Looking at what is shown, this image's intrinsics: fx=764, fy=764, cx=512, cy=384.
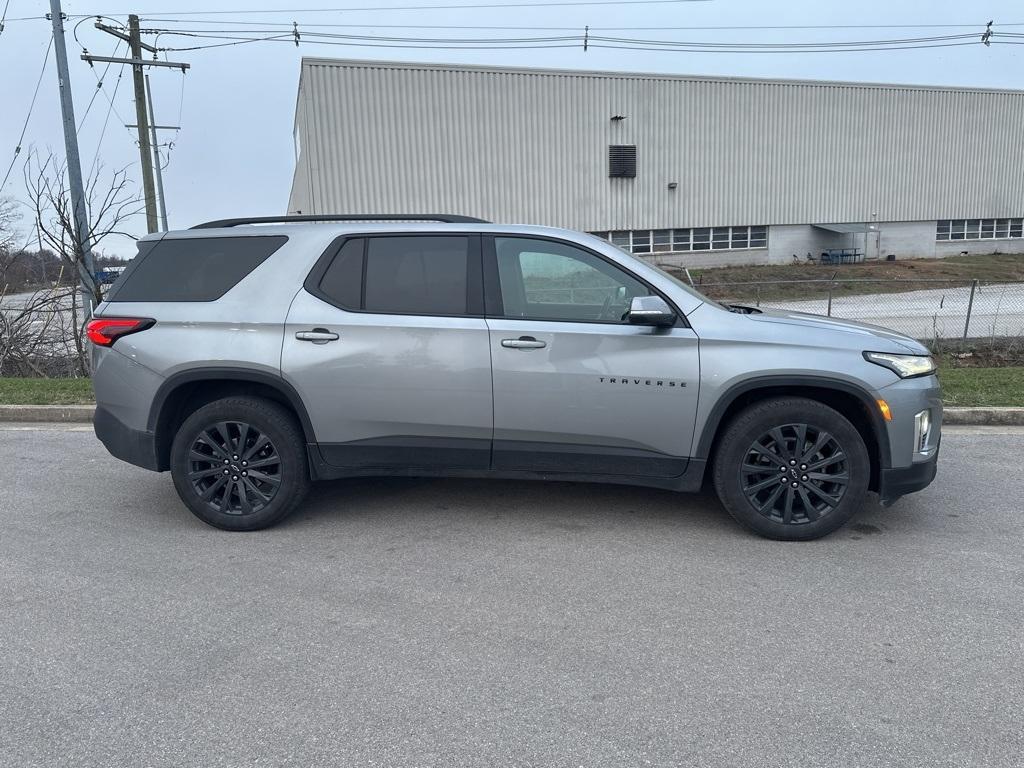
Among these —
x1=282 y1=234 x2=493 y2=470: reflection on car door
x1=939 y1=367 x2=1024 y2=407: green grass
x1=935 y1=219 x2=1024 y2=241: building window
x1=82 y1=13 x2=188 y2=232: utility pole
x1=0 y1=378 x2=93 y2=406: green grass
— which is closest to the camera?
x1=282 y1=234 x2=493 y2=470: reflection on car door

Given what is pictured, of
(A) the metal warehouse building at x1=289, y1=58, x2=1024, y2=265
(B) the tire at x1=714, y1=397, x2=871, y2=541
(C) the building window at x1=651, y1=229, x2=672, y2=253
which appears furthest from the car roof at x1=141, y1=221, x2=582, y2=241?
(C) the building window at x1=651, y1=229, x2=672, y2=253

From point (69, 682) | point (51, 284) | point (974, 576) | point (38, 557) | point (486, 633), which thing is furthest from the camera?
point (51, 284)

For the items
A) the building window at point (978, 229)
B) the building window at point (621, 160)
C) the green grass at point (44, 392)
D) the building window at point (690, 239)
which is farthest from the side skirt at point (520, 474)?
the building window at point (978, 229)

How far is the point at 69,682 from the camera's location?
10.1ft

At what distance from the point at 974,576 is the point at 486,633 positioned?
8.63 feet

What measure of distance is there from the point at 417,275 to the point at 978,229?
159 feet

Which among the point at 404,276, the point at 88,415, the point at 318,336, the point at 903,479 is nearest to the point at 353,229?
the point at 404,276

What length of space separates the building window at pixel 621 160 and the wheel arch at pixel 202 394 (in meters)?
33.5

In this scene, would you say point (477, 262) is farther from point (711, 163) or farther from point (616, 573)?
point (711, 163)

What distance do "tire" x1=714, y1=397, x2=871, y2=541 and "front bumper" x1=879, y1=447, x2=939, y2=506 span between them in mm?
101

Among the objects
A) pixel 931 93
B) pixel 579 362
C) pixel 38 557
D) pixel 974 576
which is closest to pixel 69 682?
pixel 38 557

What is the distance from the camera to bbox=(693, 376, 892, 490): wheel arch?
4.33 meters

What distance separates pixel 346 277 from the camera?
475 cm

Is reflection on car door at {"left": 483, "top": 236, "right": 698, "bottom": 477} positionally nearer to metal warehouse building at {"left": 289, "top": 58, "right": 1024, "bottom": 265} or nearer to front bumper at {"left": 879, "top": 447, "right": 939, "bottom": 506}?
front bumper at {"left": 879, "top": 447, "right": 939, "bottom": 506}
